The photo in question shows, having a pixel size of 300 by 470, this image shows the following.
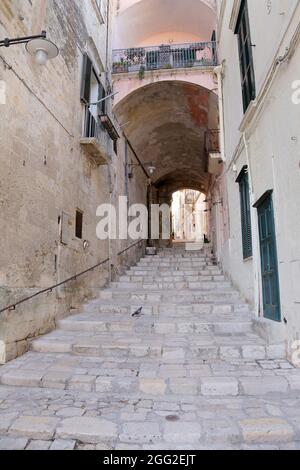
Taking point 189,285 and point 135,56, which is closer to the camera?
point 189,285

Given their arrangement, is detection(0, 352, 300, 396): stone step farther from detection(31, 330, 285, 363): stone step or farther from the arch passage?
the arch passage

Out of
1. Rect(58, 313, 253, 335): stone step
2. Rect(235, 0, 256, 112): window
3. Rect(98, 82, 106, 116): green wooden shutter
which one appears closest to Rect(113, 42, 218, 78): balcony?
Rect(98, 82, 106, 116): green wooden shutter

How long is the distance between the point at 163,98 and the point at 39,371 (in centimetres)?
899

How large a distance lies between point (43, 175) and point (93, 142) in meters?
1.96

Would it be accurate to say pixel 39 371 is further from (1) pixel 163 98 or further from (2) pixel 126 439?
(1) pixel 163 98

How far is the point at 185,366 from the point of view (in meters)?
3.95

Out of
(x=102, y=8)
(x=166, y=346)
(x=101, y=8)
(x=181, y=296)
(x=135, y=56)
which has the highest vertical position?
(x=102, y=8)

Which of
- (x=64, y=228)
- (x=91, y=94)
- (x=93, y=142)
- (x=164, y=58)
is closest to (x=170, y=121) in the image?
(x=164, y=58)

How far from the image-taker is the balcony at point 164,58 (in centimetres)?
940

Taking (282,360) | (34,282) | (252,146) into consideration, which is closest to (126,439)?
(282,360)

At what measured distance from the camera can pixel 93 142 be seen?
6.80 meters

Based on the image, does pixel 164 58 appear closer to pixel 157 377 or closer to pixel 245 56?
pixel 245 56

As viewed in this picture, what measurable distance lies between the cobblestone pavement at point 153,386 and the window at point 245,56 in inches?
155

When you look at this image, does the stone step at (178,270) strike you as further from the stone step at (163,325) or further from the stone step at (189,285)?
the stone step at (163,325)
